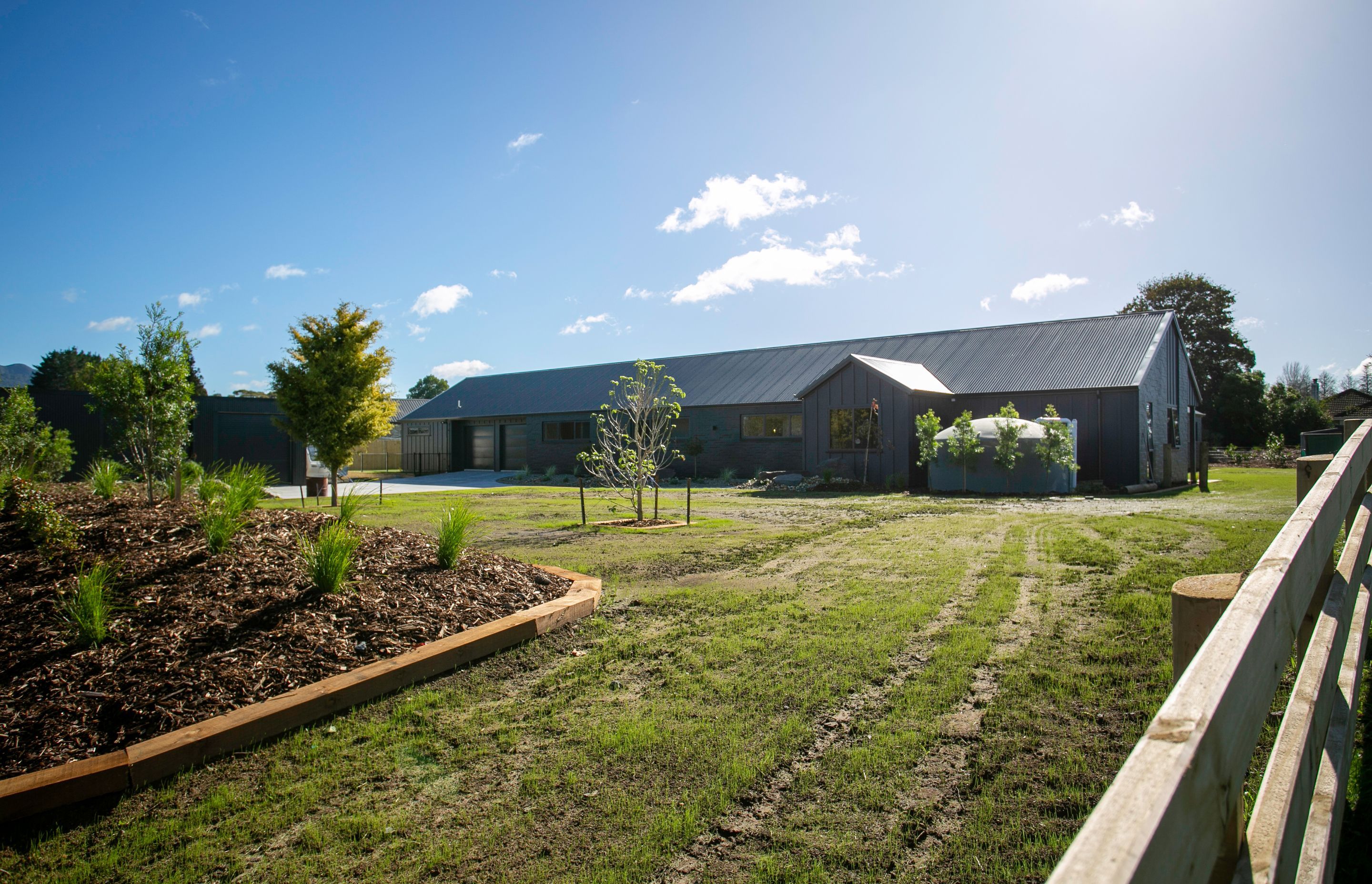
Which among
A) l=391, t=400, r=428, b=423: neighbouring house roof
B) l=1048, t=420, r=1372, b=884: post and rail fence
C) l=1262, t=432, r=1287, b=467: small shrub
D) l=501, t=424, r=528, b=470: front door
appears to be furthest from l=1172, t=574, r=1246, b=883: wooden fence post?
l=391, t=400, r=428, b=423: neighbouring house roof

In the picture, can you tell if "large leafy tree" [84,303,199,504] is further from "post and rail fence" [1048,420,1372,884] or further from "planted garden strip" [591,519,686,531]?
"post and rail fence" [1048,420,1372,884]

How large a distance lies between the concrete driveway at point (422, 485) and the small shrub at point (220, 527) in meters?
13.4

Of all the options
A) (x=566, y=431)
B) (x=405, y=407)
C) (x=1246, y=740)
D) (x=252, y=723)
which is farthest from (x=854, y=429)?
(x=405, y=407)

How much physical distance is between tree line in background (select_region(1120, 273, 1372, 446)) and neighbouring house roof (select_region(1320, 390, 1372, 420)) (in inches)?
61.5

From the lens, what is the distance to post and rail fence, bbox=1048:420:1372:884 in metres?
0.75

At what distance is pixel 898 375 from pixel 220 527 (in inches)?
759

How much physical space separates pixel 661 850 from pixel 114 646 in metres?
3.18

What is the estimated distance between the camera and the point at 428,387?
85.6m

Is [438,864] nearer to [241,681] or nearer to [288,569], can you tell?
[241,681]

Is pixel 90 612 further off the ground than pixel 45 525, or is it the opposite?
pixel 45 525

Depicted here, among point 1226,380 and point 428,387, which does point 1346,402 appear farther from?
point 428,387

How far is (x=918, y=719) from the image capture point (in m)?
3.65

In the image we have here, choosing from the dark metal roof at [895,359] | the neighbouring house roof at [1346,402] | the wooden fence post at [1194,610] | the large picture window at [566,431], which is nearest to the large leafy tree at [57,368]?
the dark metal roof at [895,359]

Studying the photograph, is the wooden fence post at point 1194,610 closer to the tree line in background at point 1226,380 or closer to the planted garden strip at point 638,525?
the planted garden strip at point 638,525
